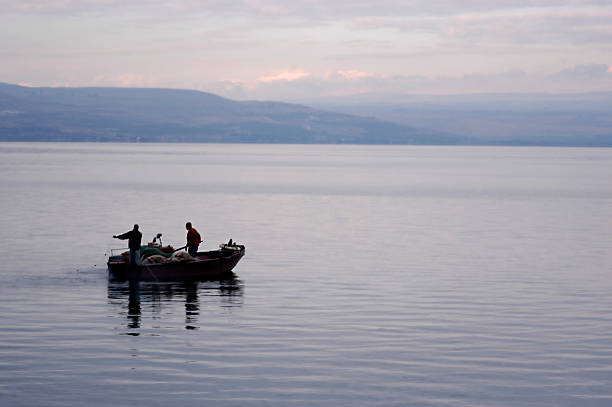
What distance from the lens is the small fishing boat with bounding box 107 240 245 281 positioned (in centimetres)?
3975

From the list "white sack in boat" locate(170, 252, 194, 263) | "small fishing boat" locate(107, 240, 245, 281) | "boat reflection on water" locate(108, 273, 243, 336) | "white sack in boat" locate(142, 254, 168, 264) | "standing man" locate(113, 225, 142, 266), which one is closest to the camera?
"boat reflection on water" locate(108, 273, 243, 336)

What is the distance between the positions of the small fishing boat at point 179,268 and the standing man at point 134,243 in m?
0.38

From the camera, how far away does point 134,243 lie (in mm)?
39688

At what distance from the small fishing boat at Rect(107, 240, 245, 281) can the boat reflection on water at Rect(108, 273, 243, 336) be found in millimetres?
357

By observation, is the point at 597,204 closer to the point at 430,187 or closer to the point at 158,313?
the point at 430,187

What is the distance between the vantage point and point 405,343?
87.8 ft

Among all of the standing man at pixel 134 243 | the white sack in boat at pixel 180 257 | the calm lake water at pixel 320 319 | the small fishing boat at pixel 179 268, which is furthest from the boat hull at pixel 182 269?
the calm lake water at pixel 320 319

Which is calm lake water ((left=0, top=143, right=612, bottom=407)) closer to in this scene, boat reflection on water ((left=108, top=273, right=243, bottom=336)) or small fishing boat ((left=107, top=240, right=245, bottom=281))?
boat reflection on water ((left=108, top=273, right=243, bottom=336))

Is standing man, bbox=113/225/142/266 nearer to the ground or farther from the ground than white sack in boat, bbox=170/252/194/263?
farther from the ground

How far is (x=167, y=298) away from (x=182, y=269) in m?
4.68

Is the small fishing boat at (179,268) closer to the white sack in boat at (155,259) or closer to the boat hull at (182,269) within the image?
the boat hull at (182,269)

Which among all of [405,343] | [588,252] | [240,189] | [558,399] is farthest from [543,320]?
[240,189]

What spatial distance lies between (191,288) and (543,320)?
52.7 ft

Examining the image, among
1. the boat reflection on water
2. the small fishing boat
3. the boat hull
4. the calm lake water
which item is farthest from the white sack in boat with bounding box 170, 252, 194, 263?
the calm lake water
